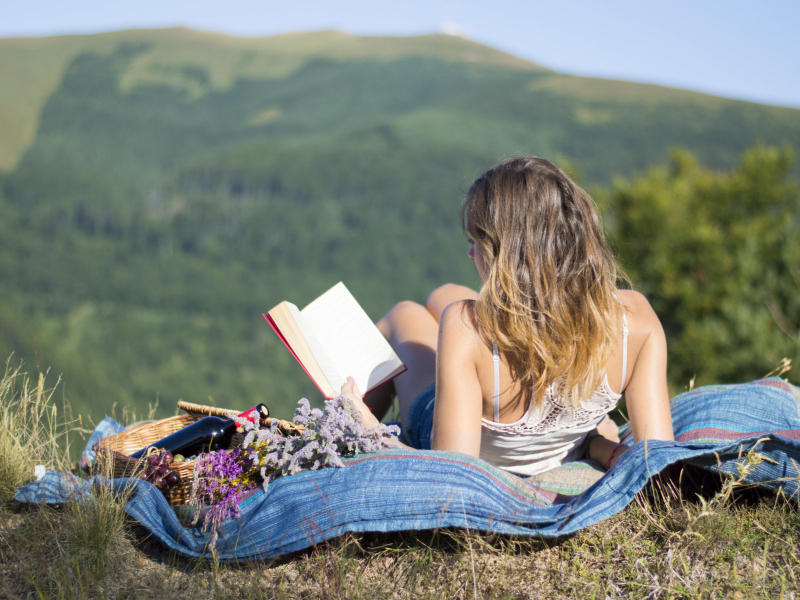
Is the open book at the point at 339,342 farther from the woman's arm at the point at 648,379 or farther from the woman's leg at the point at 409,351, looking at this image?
the woman's arm at the point at 648,379

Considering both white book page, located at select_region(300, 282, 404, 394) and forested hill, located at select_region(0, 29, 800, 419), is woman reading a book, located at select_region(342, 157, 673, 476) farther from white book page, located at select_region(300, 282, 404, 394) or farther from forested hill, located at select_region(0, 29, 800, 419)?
forested hill, located at select_region(0, 29, 800, 419)

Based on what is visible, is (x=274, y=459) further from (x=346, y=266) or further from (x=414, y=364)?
(x=346, y=266)

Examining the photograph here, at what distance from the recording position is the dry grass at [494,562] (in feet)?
5.69

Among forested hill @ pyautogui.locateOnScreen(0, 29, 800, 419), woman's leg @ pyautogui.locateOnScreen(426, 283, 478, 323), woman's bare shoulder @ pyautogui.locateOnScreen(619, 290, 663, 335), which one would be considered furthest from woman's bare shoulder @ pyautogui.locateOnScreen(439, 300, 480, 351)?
forested hill @ pyautogui.locateOnScreen(0, 29, 800, 419)

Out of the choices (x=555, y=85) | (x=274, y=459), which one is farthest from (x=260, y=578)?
(x=555, y=85)

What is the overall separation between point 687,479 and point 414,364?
47.6 inches

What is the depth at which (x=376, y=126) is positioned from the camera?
11550cm

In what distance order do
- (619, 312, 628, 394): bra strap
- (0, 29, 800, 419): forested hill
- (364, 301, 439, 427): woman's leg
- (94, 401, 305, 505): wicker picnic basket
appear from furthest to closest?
(0, 29, 800, 419): forested hill, (364, 301, 439, 427): woman's leg, (94, 401, 305, 505): wicker picnic basket, (619, 312, 628, 394): bra strap

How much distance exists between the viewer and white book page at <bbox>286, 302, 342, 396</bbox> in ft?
7.22

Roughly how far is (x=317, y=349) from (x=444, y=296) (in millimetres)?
905

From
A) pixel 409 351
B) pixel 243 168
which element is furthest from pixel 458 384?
pixel 243 168

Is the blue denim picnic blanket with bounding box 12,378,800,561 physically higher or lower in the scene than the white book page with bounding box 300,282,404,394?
lower

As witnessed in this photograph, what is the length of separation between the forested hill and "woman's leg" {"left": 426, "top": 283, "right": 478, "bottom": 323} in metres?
47.5

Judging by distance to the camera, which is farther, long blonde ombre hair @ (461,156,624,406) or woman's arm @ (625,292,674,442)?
woman's arm @ (625,292,674,442)
